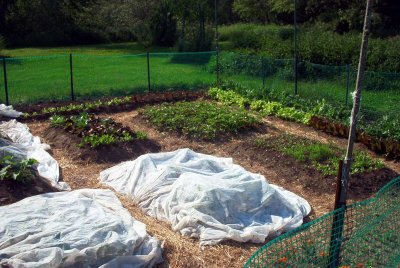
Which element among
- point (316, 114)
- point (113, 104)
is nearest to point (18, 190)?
point (113, 104)

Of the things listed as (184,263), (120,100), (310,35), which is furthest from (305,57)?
(184,263)

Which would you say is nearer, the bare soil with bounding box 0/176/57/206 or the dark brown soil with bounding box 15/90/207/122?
the bare soil with bounding box 0/176/57/206

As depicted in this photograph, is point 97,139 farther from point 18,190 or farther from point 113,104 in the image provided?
point 113,104

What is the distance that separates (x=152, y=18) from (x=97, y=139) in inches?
732

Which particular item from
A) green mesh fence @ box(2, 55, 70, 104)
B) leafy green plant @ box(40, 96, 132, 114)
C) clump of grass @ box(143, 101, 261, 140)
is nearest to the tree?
green mesh fence @ box(2, 55, 70, 104)

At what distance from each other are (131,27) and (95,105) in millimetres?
15008

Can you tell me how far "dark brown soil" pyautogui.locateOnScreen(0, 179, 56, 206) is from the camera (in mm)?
6562

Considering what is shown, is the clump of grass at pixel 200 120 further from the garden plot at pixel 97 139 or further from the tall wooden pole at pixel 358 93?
the tall wooden pole at pixel 358 93

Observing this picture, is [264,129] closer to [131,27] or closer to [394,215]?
[394,215]

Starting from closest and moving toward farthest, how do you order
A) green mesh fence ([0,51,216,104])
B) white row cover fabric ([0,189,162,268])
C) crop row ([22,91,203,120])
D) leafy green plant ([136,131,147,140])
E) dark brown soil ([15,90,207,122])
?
white row cover fabric ([0,189,162,268]), leafy green plant ([136,131,147,140]), crop row ([22,91,203,120]), dark brown soil ([15,90,207,122]), green mesh fence ([0,51,216,104])

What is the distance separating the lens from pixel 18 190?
679cm

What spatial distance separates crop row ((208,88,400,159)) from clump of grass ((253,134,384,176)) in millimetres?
624

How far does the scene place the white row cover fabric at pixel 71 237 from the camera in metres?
4.90

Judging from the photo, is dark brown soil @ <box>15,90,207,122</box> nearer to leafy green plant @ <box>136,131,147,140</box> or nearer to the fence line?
the fence line
